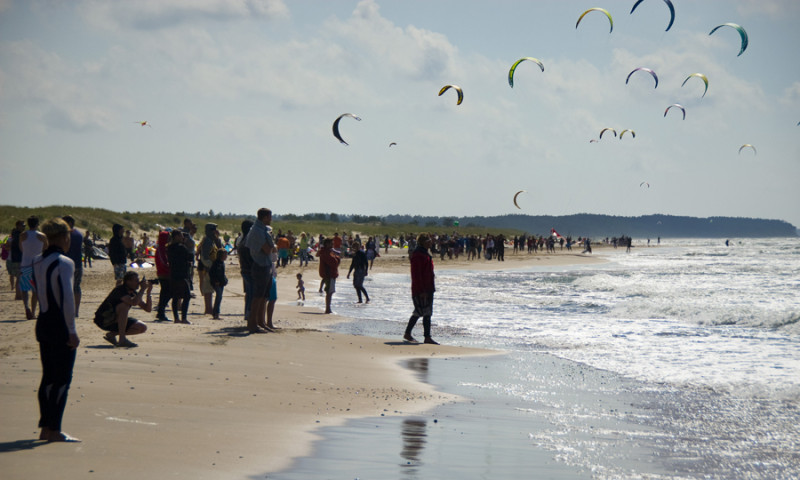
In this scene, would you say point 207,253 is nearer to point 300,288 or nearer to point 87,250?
point 300,288

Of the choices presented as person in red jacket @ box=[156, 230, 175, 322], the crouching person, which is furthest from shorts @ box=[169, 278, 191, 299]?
the crouching person

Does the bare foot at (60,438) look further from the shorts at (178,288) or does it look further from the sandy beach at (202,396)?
the shorts at (178,288)

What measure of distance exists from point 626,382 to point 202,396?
16.4 feet

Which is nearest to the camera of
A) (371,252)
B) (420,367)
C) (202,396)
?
(202,396)

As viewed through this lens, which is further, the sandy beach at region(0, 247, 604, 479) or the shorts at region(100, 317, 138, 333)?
the shorts at region(100, 317, 138, 333)

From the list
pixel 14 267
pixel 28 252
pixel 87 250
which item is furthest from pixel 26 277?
pixel 87 250

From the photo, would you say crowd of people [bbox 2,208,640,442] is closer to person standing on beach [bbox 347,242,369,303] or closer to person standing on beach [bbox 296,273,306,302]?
person standing on beach [bbox 347,242,369,303]

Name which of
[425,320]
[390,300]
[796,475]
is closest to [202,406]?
[796,475]

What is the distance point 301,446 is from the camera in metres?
5.26

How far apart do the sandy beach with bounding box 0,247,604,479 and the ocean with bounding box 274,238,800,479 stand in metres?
0.53

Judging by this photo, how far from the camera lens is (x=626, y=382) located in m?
8.80

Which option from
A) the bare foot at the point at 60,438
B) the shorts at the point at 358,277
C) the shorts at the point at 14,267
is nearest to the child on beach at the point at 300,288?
the shorts at the point at 358,277

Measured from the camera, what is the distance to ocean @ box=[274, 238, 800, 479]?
5531mm

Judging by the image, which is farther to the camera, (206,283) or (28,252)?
(206,283)
